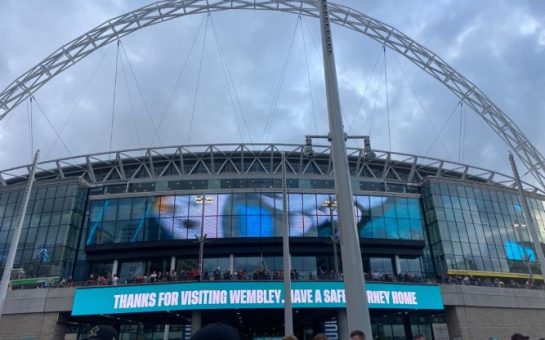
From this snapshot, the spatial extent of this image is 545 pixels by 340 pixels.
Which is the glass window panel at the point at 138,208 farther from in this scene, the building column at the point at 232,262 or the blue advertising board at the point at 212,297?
the blue advertising board at the point at 212,297

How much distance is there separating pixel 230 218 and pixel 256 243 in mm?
4495

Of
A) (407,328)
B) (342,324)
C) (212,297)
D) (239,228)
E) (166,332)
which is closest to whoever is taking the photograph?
(212,297)

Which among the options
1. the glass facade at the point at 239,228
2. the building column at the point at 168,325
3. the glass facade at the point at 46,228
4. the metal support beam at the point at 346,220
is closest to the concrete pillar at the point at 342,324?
the glass facade at the point at 239,228

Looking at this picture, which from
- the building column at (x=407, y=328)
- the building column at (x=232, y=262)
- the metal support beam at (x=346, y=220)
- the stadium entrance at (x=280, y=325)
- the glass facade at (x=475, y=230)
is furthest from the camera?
the glass facade at (x=475, y=230)

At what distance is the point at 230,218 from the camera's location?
53.5 metres

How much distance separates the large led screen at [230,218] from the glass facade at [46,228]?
2856mm

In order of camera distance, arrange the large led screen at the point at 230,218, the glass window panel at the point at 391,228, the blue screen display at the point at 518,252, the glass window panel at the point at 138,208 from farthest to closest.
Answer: the blue screen display at the point at 518,252 → the glass window panel at the point at 391,228 → the glass window panel at the point at 138,208 → the large led screen at the point at 230,218

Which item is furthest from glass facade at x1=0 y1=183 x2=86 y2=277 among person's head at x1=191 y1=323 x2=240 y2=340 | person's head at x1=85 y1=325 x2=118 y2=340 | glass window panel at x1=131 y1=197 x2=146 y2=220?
person's head at x1=191 y1=323 x2=240 y2=340

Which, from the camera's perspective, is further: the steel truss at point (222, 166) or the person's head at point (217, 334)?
the steel truss at point (222, 166)

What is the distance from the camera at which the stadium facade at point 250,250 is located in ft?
129

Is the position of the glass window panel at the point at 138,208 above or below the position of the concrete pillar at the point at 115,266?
above

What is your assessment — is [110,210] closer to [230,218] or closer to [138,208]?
[138,208]

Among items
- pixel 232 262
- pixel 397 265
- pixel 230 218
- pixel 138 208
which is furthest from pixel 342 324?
pixel 138 208

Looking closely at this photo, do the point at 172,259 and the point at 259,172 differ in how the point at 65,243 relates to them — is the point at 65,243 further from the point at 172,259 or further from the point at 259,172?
the point at 259,172
